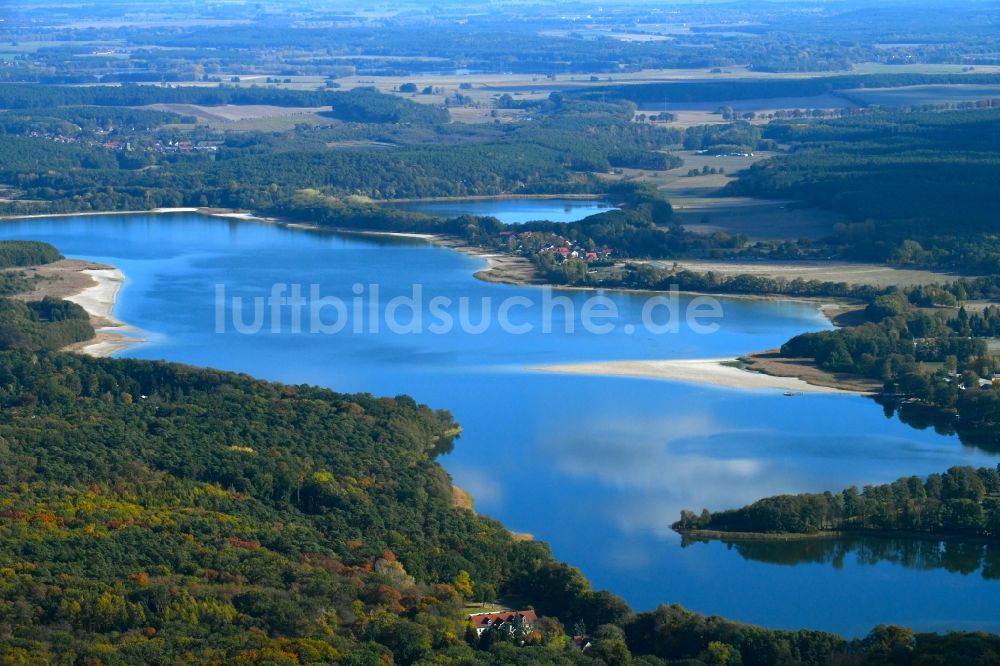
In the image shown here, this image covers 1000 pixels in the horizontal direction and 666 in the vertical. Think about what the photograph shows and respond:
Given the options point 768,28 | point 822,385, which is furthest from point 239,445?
point 768,28

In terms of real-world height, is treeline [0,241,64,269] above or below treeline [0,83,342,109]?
below

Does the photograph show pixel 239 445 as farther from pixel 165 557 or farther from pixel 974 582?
pixel 974 582

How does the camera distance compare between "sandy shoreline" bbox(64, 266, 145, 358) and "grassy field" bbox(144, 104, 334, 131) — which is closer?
"sandy shoreline" bbox(64, 266, 145, 358)

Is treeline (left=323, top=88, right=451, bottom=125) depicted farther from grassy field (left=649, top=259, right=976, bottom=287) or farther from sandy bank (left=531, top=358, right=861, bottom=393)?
sandy bank (left=531, top=358, right=861, bottom=393)

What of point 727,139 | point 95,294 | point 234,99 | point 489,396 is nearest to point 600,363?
point 489,396

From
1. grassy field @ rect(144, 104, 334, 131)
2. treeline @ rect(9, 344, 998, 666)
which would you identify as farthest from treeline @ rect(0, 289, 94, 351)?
grassy field @ rect(144, 104, 334, 131)

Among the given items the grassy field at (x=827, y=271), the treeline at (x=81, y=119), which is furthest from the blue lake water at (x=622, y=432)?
the treeline at (x=81, y=119)

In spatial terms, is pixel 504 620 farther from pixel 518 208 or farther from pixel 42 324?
pixel 518 208
